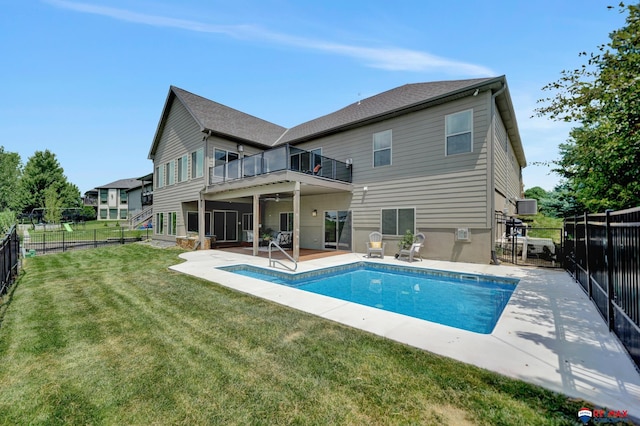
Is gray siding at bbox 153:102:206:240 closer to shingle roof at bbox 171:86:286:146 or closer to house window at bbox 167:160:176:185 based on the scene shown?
house window at bbox 167:160:176:185

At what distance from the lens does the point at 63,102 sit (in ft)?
54.1

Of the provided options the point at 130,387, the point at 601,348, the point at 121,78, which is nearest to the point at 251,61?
the point at 121,78

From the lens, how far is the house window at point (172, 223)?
16.2 m

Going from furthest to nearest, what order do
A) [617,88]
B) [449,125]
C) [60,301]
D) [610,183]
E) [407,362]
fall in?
[449,125] → [610,183] → [60,301] → [617,88] → [407,362]

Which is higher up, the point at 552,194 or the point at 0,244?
the point at 552,194

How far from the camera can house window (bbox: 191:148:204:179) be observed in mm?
14000

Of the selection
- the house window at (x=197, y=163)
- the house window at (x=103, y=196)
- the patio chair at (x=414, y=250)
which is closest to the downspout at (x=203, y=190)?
the house window at (x=197, y=163)

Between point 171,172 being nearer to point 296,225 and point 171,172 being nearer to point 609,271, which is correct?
point 296,225

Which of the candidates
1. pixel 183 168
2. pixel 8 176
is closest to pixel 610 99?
pixel 183 168

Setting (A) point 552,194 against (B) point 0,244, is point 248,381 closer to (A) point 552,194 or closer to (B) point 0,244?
(B) point 0,244

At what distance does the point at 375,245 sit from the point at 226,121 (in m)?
10.8

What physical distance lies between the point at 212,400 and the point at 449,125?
10.8 m

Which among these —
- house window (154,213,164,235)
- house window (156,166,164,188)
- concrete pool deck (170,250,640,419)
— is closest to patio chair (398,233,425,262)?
concrete pool deck (170,250,640,419)

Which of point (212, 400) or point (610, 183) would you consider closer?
point (212, 400)
